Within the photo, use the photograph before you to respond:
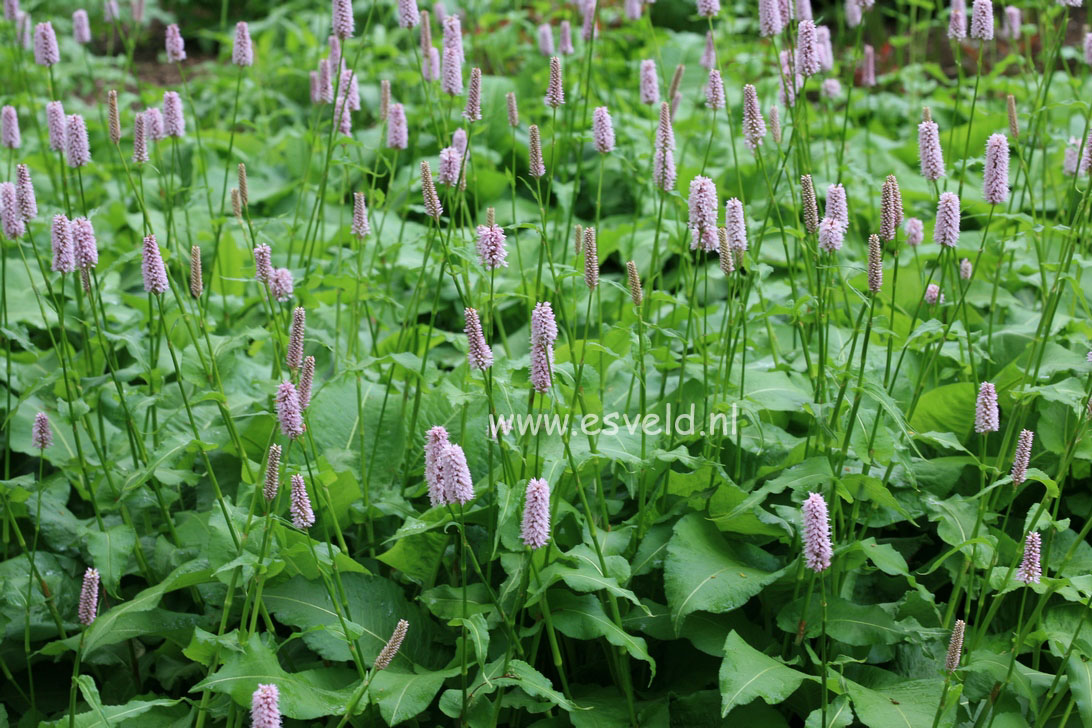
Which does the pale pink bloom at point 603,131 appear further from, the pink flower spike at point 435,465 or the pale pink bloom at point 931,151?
the pink flower spike at point 435,465

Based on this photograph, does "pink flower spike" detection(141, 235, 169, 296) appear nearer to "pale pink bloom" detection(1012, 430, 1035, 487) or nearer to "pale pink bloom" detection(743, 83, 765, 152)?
"pale pink bloom" detection(743, 83, 765, 152)

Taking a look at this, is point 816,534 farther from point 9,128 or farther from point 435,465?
point 9,128

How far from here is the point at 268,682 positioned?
210 centimetres

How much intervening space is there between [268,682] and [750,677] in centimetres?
94

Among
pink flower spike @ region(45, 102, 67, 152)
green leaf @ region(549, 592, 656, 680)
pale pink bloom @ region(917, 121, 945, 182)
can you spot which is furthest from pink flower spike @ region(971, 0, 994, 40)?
pink flower spike @ region(45, 102, 67, 152)

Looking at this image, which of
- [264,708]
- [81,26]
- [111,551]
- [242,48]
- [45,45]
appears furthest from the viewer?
[81,26]

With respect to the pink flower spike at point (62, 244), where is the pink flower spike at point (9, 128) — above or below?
above

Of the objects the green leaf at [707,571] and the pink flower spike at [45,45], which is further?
the pink flower spike at [45,45]

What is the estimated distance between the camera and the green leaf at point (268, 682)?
2057 millimetres

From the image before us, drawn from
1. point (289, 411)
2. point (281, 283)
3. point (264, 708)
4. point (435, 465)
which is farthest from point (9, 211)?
point (264, 708)

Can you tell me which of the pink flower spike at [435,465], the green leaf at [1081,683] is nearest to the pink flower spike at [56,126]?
the pink flower spike at [435,465]

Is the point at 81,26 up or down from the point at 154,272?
up

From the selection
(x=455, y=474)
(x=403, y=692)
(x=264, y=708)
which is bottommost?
(x=403, y=692)

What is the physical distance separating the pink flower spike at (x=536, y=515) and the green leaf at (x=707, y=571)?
525mm
